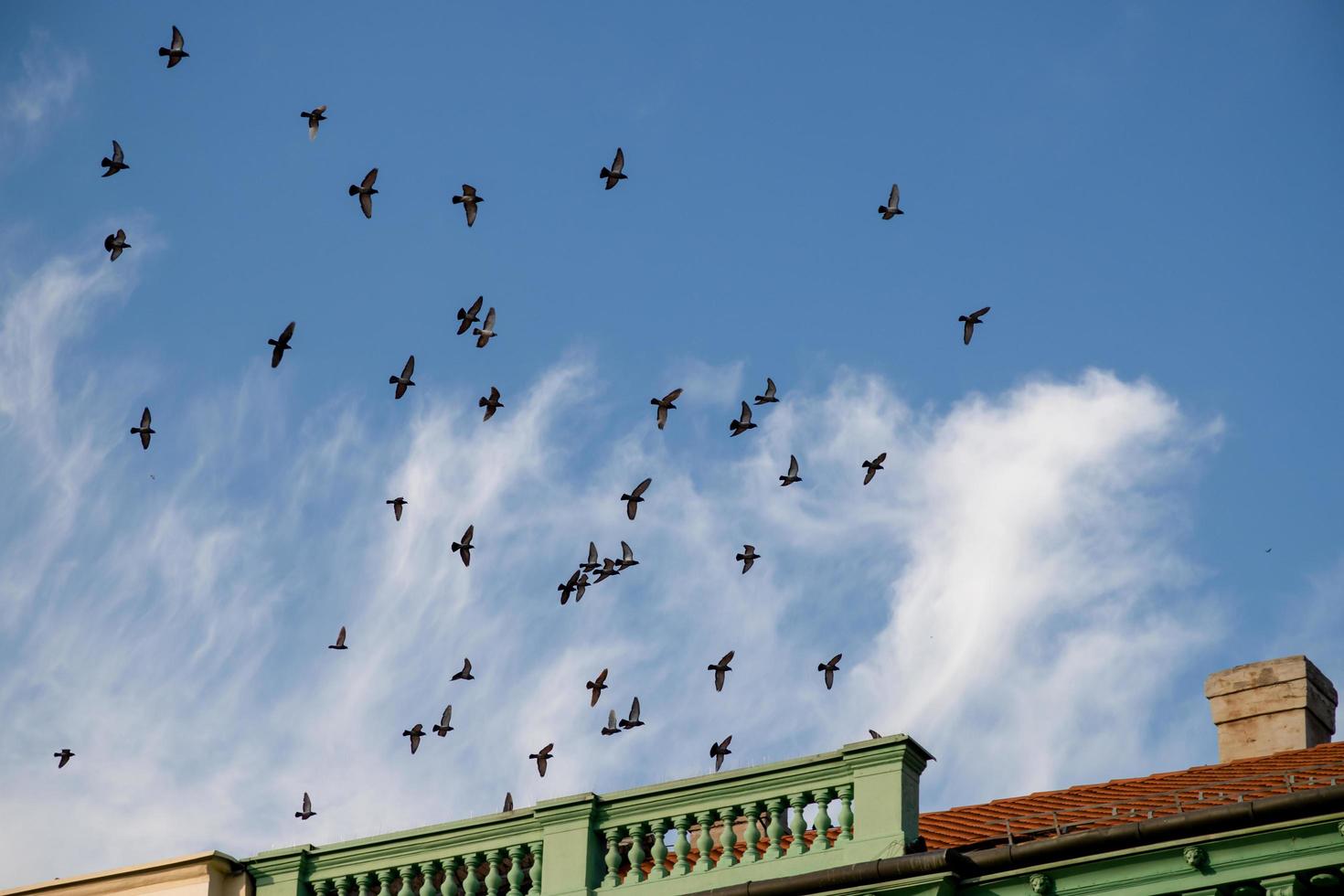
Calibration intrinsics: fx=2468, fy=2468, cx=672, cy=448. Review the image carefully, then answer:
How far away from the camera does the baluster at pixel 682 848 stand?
20.6m

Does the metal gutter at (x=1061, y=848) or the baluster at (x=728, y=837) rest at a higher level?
the baluster at (x=728, y=837)

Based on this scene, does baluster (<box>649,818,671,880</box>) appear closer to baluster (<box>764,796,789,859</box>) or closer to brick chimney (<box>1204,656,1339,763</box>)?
baluster (<box>764,796,789,859</box>)

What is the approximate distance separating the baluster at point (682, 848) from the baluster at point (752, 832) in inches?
18.9

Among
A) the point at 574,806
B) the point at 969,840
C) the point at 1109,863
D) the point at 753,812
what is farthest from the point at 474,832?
the point at 1109,863

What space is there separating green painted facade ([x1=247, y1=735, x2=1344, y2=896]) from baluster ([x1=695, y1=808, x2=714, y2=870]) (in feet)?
0.04

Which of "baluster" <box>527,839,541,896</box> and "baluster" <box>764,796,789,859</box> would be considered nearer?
"baluster" <box>764,796,789,859</box>

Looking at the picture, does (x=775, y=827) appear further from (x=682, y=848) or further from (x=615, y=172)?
(x=615, y=172)

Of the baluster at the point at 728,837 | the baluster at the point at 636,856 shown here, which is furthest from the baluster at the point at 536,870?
the baluster at the point at 728,837

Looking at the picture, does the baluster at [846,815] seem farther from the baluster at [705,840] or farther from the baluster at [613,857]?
the baluster at [613,857]

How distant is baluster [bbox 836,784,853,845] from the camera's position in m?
19.9

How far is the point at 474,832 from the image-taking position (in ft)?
70.4

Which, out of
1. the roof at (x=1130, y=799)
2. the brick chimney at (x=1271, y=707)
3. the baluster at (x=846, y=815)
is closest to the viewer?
the roof at (x=1130, y=799)

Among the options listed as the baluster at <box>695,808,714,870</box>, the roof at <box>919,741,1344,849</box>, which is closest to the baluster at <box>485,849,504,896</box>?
the baluster at <box>695,808,714,870</box>

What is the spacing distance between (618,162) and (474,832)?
38.8ft
